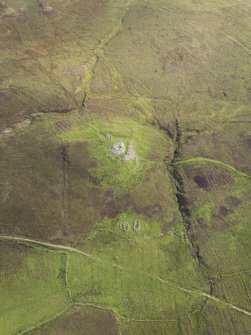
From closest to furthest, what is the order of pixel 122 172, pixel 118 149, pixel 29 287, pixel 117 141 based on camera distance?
pixel 29 287, pixel 122 172, pixel 118 149, pixel 117 141

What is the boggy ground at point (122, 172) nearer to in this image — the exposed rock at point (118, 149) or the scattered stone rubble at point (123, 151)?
the scattered stone rubble at point (123, 151)

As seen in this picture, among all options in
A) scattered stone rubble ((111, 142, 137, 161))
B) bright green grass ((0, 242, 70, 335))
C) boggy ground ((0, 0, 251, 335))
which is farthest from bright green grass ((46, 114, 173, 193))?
bright green grass ((0, 242, 70, 335))

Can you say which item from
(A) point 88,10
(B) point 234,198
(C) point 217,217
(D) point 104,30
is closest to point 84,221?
(C) point 217,217

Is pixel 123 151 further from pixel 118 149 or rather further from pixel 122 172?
pixel 122 172

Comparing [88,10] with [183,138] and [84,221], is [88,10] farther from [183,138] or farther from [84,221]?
[84,221]

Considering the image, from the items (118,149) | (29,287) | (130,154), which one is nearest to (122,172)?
(130,154)

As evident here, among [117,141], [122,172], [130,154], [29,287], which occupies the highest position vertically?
[117,141]
